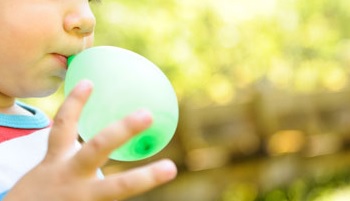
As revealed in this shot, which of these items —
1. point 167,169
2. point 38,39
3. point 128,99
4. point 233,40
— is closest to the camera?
point 167,169

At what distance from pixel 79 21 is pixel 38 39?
70mm

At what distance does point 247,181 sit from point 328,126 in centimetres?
96

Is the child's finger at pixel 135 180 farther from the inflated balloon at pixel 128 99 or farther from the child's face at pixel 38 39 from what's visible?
the child's face at pixel 38 39

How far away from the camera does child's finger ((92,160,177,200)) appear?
0.98m

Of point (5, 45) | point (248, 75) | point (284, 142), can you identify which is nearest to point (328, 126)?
point (284, 142)

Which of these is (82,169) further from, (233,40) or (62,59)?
(233,40)

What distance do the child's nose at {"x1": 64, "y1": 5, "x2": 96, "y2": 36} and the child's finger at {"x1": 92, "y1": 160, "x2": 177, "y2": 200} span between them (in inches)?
14.4

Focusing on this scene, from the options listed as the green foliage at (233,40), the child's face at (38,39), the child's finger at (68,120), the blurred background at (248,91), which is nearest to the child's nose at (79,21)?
the child's face at (38,39)

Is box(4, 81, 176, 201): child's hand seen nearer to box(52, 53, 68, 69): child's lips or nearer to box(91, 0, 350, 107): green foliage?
box(52, 53, 68, 69): child's lips

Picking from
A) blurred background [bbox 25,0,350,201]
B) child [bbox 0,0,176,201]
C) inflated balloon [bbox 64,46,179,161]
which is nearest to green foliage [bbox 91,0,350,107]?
blurred background [bbox 25,0,350,201]

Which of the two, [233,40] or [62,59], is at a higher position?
[233,40]

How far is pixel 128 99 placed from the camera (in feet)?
3.77

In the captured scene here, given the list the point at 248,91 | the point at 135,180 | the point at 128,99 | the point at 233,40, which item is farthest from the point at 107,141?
the point at 233,40

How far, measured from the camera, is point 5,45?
1307mm
